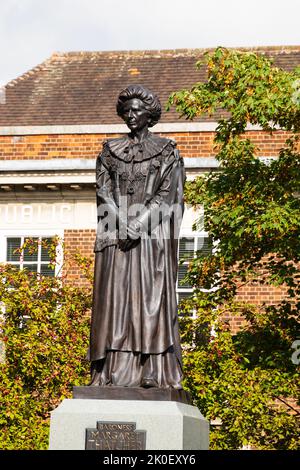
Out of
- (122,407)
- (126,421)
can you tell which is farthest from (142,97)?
(126,421)

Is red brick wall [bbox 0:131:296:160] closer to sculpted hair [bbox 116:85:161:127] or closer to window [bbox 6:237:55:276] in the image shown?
window [bbox 6:237:55:276]

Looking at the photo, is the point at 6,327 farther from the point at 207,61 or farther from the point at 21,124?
A: the point at 21,124

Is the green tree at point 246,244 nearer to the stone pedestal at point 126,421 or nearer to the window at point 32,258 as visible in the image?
the window at point 32,258

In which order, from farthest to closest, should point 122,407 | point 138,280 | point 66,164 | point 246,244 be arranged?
point 66,164 < point 246,244 < point 138,280 < point 122,407

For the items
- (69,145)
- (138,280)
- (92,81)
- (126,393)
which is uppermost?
(92,81)

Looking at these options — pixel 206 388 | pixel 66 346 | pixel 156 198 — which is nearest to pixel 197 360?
pixel 206 388

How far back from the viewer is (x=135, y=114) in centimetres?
1094

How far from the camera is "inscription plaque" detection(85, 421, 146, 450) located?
978cm

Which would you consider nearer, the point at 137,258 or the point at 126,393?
the point at 126,393

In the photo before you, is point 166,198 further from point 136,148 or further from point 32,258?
point 32,258

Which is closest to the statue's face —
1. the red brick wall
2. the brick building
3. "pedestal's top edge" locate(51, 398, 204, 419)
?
"pedestal's top edge" locate(51, 398, 204, 419)

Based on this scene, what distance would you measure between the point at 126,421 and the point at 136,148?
2.36 m

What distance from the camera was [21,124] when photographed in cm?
2736

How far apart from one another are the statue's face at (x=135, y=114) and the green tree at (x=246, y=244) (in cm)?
546
